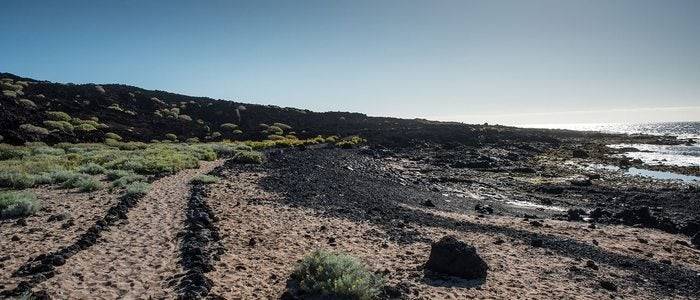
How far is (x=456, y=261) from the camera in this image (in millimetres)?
10609

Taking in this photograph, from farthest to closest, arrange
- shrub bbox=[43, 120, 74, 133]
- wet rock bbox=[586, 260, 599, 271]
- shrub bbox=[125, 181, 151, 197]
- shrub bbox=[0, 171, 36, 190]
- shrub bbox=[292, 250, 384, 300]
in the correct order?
shrub bbox=[43, 120, 74, 133] < shrub bbox=[0, 171, 36, 190] < shrub bbox=[125, 181, 151, 197] < wet rock bbox=[586, 260, 599, 271] < shrub bbox=[292, 250, 384, 300]

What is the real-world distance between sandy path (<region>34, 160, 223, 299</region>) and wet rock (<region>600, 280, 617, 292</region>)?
935 cm

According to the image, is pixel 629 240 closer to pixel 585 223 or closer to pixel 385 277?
pixel 585 223

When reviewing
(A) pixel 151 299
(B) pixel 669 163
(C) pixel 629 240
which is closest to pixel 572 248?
(C) pixel 629 240

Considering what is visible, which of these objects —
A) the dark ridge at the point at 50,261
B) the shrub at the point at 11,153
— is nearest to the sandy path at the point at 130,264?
the dark ridge at the point at 50,261

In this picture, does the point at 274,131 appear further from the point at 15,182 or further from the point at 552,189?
the point at 15,182

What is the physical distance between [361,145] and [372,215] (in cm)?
4043

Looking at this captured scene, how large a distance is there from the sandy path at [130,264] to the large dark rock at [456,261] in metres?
5.69

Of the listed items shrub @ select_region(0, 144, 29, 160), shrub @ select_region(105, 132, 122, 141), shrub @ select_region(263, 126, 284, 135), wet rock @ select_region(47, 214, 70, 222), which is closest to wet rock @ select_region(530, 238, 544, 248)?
wet rock @ select_region(47, 214, 70, 222)

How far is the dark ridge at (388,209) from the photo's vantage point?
12242 millimetres

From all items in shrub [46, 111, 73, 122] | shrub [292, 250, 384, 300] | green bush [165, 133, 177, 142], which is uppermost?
shrub [46, 111, 73, 122]

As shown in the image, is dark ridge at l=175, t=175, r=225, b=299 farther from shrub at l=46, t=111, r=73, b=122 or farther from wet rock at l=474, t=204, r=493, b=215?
shrub at l=46, t=111, r=73, b=122

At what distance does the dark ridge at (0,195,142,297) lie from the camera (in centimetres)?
862

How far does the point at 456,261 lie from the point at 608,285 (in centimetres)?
353
